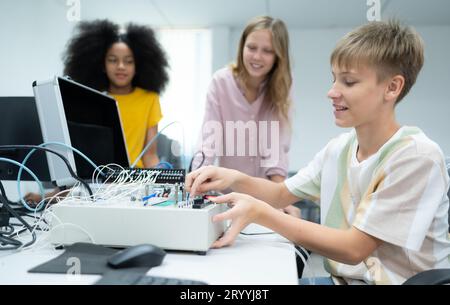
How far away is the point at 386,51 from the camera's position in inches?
31.2

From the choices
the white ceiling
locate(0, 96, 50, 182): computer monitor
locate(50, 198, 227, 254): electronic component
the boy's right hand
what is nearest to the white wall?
the white ceiling

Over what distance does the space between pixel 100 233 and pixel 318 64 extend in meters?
3.03

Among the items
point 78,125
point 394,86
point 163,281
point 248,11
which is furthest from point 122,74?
point 248,11

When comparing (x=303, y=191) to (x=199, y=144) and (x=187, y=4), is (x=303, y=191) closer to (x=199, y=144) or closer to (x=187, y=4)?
(x=199, y=144)

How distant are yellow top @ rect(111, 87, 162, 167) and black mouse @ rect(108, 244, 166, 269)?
95 cm

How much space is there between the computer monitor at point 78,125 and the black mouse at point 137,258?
367 millimetres

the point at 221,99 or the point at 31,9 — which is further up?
the point at 31,9

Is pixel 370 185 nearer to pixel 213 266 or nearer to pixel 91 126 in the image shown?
pixel 213 266

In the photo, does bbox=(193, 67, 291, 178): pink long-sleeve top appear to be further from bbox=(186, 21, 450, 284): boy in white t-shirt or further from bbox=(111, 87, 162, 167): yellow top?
bbox=(186, 21, 450, 284): boy in white t-shirt

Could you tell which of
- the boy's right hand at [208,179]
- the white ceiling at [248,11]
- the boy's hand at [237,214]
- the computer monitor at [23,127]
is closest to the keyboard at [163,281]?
the boy's hand at [237,214]

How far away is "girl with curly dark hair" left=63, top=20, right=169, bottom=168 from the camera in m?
1.47

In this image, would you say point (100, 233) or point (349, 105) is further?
point (349, 105)

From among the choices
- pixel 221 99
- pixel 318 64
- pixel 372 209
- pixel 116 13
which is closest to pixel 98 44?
pixel 221 99

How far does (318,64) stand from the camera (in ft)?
10.7
